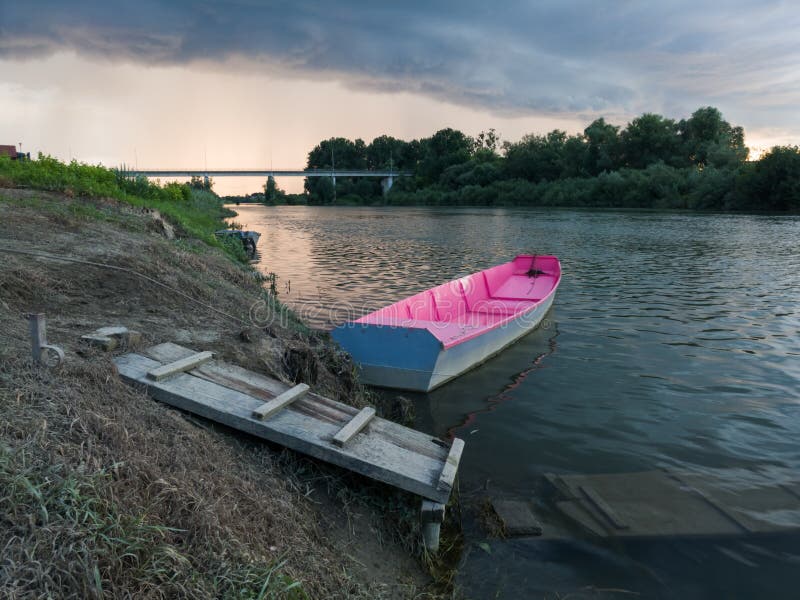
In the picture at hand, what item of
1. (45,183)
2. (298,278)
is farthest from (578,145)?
(45,183)

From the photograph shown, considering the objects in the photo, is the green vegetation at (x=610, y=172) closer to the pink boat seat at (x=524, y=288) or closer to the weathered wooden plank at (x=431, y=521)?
the pink boat seat at (x=524, y=288)

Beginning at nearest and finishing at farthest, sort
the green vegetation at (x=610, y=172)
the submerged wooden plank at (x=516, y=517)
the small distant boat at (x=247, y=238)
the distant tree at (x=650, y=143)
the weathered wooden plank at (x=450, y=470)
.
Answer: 1. the weathered wooden plank at (x=450, y=470)
2. the submerged wooden plank at (x=516, y=517)
3. the small distant boat at (x=247, y=238)
4. the green vegetation at (x=610, y=172)
5. the distant tree at (x=650, y=143)

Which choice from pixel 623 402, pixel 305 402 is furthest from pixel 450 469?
pixel 623 402

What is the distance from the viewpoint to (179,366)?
187 inches

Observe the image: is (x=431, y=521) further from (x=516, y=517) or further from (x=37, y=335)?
(x=37, y=335)

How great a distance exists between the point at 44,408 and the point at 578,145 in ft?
302

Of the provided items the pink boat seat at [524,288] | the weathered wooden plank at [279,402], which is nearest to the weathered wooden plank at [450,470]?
the weathered wooden plank at [279,402]

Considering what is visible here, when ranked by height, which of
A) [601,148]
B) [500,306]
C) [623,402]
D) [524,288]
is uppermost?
[601,148]

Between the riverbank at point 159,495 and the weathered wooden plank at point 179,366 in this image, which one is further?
the weathered wooden plank at point 179,366

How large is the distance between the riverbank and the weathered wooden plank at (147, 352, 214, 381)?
1.11 feet

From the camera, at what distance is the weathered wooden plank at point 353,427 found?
4168 mm

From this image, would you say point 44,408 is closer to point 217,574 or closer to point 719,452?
point 217,574

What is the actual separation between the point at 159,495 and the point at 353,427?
1.69m

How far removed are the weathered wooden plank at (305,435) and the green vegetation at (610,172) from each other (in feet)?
196
